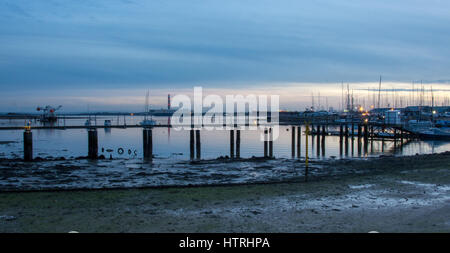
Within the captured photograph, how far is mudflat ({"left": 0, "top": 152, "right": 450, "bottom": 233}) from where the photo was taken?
877cm

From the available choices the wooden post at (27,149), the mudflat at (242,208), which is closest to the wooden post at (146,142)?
the wooden post at (27,149)

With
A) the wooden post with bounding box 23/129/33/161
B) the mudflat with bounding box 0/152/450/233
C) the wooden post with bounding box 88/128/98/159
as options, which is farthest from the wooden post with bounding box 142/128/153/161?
the mudflat with bounding box 0/152/450/233

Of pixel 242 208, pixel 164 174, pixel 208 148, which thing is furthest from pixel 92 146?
pixel 242 208

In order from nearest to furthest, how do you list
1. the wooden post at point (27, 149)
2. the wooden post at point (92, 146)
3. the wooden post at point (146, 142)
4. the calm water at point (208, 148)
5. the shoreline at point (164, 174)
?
1. the shoreline at point (164, 174)
2. the wooden post at point (27, 149)
3. the wooden post at point (92, 146)
4. the wooden post at point (146, 142)
5. the calm water at point (208, 148)

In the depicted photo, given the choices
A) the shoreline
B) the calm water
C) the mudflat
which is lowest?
the calm water

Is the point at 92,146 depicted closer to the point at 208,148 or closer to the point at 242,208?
the point at 208,148

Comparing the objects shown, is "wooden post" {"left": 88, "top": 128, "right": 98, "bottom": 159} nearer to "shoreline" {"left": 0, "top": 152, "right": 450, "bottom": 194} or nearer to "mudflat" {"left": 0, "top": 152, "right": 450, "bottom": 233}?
"shoreline" {"left": 0, "top": 152, "right": 450, "bottom": 194}

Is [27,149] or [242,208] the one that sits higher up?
[27,149]

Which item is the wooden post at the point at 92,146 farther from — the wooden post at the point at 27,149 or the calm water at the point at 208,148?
the calm water at the point at 208,148

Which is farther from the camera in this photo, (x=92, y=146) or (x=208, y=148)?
(x=208, y=148)

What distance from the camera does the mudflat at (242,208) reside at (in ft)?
28.8

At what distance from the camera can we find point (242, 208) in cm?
1088
